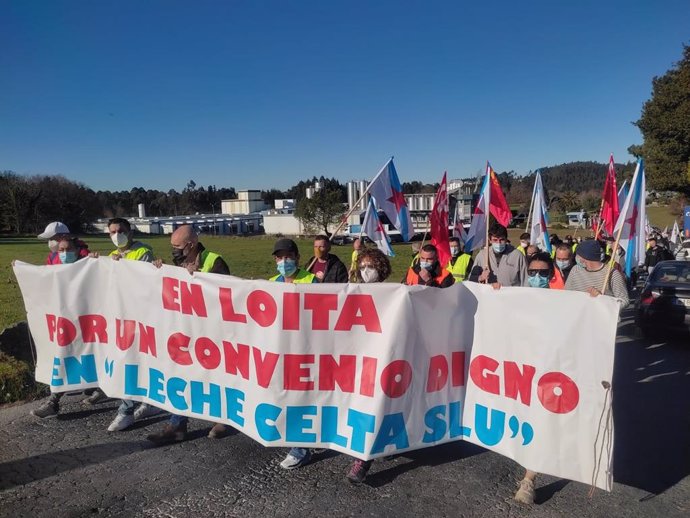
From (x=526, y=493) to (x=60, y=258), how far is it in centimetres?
513

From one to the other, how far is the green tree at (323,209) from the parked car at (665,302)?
50.2 meters

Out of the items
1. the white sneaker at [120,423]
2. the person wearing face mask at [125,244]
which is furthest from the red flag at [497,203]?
the white sneaker at [120,423]

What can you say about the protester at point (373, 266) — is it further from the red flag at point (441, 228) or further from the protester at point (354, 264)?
the red flag at point (441, 228)

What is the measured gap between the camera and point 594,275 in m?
5.30

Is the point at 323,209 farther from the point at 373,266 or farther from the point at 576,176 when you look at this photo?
the point at 576,176

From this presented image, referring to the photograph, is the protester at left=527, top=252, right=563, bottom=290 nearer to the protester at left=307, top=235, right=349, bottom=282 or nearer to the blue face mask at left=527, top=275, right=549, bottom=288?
the blue face mask at left=527, top=275, right=549, bottom=288

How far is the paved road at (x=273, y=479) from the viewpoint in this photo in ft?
11.4

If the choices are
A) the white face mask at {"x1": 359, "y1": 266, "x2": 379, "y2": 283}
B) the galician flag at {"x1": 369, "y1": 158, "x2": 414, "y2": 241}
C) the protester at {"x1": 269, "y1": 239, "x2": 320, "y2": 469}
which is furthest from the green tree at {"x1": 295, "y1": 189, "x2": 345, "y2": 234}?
the white face mask at {"x1": 359, "y1": 266, "x2": 379, "y2": 283}

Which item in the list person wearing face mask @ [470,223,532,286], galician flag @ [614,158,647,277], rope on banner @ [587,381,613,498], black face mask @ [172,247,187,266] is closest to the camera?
rope on banner @ [587,381,613,498]

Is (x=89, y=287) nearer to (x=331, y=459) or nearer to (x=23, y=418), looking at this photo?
(x=23, y=418)

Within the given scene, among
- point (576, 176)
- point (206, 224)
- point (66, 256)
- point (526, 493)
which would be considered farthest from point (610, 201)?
point (576, 176)

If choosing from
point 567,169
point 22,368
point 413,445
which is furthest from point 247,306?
point 567,169

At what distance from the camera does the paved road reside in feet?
11.4

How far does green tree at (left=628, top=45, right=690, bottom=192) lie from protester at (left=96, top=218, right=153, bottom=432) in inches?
1203
